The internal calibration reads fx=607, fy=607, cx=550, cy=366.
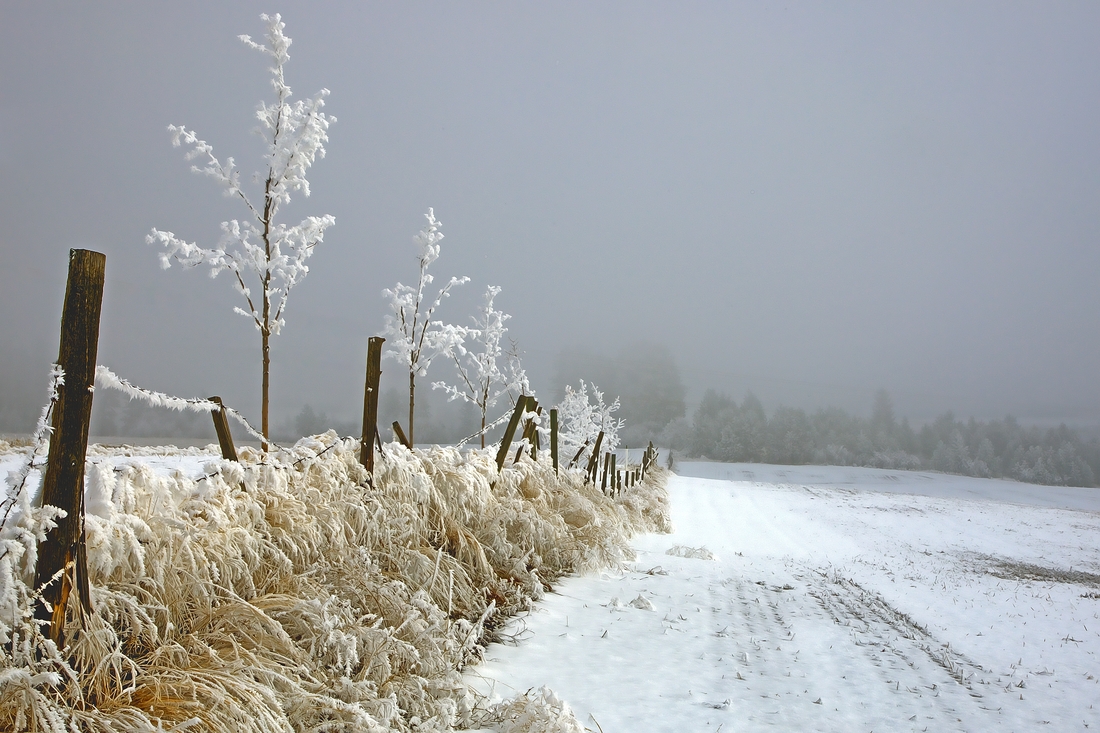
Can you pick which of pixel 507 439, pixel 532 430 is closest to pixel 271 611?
pixel 507 439

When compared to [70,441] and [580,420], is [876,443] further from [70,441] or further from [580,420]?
[70,441]

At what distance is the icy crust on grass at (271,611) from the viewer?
2092mm

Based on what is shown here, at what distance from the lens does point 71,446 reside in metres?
2.25

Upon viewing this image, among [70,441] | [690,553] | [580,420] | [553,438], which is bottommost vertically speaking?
[690,553]

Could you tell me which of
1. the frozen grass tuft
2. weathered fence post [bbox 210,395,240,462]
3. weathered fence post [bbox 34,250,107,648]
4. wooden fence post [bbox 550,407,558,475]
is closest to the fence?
weathered fence post [bbox 34,250,107,648]

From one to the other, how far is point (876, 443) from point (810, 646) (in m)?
104

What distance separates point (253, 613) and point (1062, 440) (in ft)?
376

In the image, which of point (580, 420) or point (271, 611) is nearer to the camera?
point (271, 611)

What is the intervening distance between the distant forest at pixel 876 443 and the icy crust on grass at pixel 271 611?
277 ft

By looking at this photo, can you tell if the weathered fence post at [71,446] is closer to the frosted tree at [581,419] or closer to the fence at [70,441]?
the fence at [70,441]

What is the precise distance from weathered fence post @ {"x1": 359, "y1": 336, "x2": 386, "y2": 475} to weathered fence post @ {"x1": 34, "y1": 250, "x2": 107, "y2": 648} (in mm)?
2292

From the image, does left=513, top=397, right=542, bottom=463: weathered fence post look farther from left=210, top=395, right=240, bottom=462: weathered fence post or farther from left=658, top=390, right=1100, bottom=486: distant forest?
left=658, top=390, right=1100, bottom=486: distant forest

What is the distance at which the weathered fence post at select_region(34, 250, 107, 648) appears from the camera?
216cm

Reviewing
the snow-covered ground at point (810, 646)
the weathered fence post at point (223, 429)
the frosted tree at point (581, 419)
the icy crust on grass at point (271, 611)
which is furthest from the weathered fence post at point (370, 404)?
the frosted tree at point (581, 419)
